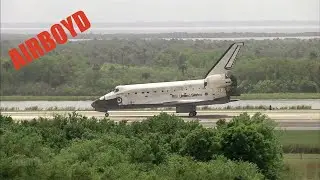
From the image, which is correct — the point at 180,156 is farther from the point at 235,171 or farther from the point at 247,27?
the point at 247,27

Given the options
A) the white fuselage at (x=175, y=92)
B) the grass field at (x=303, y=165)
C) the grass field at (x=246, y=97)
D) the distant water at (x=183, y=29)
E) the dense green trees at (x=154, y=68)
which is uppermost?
the distant water at (x=183, y=29)

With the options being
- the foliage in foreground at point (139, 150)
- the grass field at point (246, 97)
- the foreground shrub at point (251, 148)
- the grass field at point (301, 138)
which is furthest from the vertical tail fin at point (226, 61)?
the foreground shrub at point (251, 148)

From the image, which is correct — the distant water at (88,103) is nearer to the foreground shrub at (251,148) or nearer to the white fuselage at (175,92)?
the white fuselage at (175,92)

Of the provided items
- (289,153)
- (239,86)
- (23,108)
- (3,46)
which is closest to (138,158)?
(289,153)

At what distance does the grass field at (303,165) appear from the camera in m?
46.1

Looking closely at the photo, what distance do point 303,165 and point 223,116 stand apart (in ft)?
60.8

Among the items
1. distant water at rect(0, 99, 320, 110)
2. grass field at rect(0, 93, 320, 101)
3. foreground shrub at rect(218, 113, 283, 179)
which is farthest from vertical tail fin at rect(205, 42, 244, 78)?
foreground shrub at rect(218, 113, 283, 179)

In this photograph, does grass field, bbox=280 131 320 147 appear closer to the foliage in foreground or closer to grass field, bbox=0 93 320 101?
the foliage in foreground

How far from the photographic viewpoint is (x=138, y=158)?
39.9 m

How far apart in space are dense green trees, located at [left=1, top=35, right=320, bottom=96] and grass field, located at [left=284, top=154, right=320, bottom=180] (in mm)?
31498

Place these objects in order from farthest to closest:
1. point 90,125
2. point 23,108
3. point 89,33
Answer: point 89,33, point 23,108, point 90,125

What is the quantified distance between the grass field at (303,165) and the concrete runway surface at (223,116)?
8.82 m

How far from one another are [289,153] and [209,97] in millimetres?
16870

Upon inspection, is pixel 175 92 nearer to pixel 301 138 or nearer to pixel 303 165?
pixel 301 138
